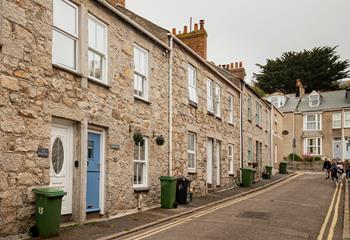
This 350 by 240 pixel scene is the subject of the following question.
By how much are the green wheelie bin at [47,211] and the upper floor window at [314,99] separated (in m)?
44.0

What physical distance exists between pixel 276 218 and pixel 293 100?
41.3 metres

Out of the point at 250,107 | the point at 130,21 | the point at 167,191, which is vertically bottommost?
the point at 167,191

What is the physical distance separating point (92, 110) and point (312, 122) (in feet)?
Answer: 135

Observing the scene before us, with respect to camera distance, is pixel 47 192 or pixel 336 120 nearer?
pixel 47 192

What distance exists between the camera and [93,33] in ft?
36.6

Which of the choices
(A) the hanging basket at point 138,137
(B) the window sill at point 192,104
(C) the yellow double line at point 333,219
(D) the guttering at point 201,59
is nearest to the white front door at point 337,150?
(D) the guttering at point 201,59

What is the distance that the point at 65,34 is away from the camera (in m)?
10.1

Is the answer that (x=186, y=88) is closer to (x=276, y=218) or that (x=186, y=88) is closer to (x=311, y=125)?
(x=276, y=218)

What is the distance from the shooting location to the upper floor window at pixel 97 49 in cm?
1105

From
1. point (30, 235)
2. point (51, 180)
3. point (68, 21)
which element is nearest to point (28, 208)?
point (30, 235)

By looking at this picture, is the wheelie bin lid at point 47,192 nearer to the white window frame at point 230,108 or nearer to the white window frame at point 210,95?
the white window frame at point 210,95

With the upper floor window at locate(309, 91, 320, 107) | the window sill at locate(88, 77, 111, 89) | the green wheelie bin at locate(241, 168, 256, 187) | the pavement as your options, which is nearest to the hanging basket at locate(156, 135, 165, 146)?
the pavement

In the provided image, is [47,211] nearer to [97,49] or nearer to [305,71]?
[97,49]

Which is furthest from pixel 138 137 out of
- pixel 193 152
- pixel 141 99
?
pixel 193 152
